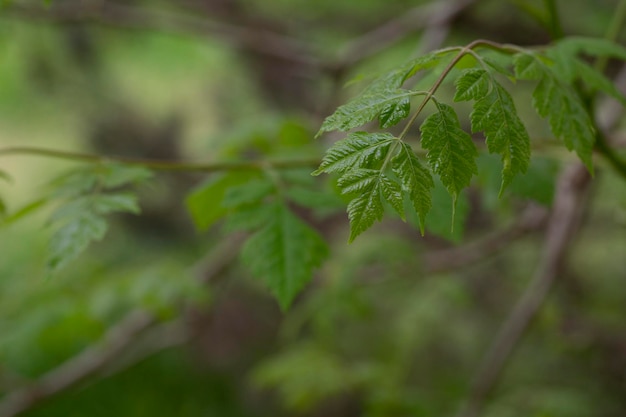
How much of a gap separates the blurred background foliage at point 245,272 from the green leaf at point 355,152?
34 cm

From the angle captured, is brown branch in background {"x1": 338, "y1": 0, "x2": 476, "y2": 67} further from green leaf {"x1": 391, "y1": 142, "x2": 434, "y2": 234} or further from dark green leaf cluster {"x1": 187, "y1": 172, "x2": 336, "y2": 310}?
green leaf {"x1": 391, "y1": 142, "x2": 434, "y2": 234}

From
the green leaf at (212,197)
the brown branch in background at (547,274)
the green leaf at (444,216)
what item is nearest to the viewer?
the green leaf at (444,216)

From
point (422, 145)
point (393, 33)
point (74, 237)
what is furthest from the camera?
point (393, 33)

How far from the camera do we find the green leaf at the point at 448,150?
49 cm

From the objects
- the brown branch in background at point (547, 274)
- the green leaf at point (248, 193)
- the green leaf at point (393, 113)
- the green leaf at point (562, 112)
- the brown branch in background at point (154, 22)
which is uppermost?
the brown branch in background at point (154, 22)

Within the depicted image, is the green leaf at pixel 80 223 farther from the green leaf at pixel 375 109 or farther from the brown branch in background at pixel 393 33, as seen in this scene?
the brown branch in background at pixel 393 33

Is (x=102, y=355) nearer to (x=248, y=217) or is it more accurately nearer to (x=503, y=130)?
(x=248, y=217)

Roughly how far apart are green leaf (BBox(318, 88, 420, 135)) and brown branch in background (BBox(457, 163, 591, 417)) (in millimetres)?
1036

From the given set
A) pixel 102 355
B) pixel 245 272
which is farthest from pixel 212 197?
pixel 245 272

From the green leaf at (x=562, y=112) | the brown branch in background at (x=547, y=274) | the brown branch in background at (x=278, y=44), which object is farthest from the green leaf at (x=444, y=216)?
the brown branch in background at (x=278, y=44)

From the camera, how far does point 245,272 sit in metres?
3.65

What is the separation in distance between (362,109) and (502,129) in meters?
0.12

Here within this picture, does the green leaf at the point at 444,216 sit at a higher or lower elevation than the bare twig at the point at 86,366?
lower

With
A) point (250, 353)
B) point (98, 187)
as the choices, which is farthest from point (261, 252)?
point (250, 353)
